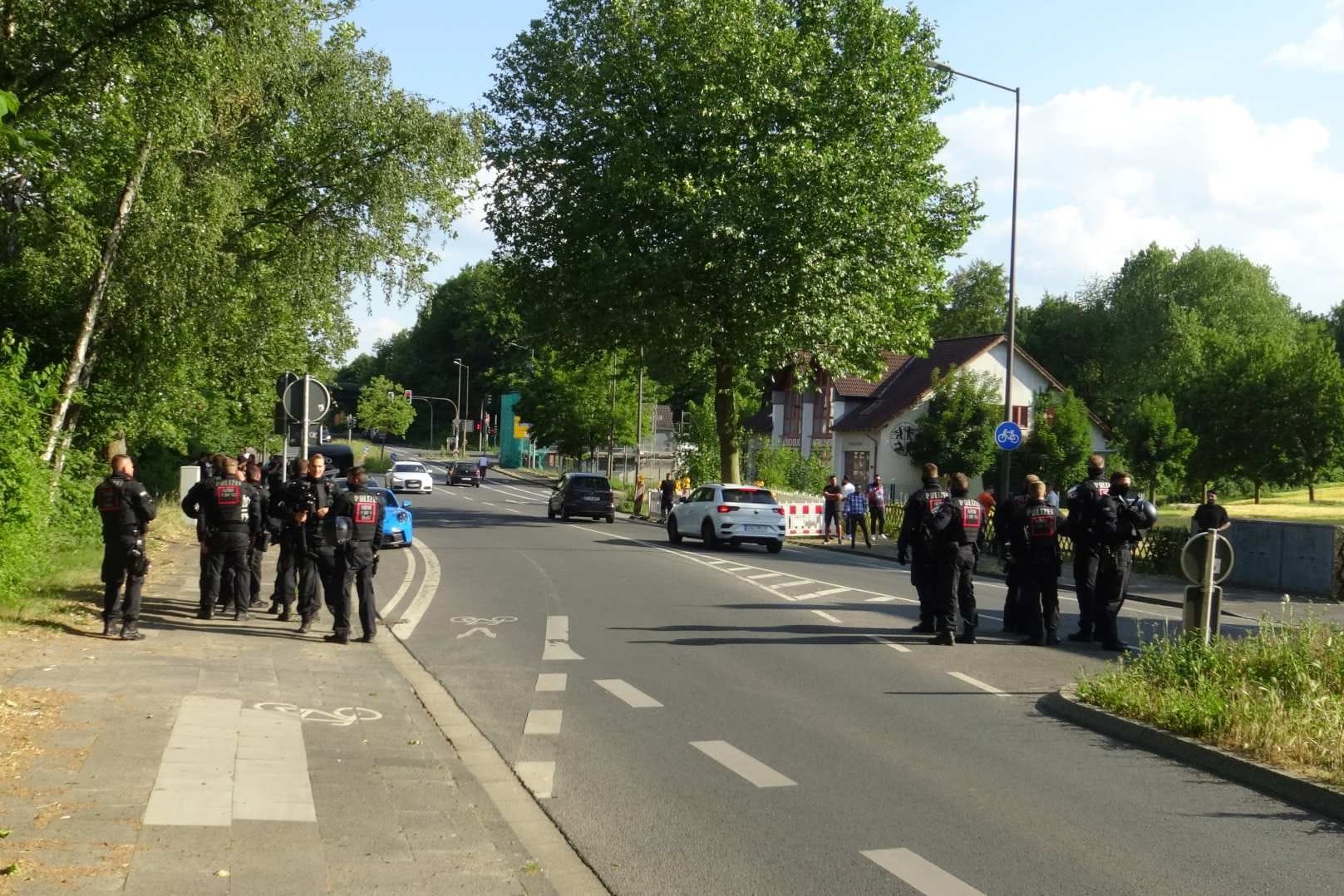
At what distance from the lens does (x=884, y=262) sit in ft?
123

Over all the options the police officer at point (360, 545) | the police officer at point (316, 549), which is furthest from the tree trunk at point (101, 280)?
the police officer at point (360, 545)

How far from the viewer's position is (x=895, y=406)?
193 feet

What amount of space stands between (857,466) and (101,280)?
4385 centimetres

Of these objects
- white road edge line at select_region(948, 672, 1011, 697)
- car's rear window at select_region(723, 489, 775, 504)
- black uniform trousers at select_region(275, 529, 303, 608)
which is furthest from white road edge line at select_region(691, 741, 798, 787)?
car's rear window at select_region(723, 489, 775, 504)

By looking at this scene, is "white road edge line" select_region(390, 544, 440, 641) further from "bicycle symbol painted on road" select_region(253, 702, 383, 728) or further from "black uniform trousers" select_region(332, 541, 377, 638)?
"bicycle symbol painted on road" select_region(253, 702, 383, 728)

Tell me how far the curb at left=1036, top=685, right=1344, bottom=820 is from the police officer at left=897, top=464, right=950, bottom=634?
3471mm

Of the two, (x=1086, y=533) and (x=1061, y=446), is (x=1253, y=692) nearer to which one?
(x=1086, y=533)

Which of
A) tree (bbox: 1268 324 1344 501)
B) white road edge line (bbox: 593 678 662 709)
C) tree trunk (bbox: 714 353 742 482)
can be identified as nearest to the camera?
white road edge line (bbox: 593 678 662 709)

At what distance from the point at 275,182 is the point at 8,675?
18.1m

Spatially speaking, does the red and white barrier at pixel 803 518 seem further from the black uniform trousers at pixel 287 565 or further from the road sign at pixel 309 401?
the black uniform trousers at pixel 287 565

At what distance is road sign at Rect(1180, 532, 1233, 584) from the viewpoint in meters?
10.5

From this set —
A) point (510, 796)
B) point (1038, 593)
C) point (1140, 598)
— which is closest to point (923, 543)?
point (1038, 593)

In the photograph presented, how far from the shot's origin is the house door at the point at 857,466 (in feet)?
195

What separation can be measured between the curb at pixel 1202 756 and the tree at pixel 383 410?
9935 cm
